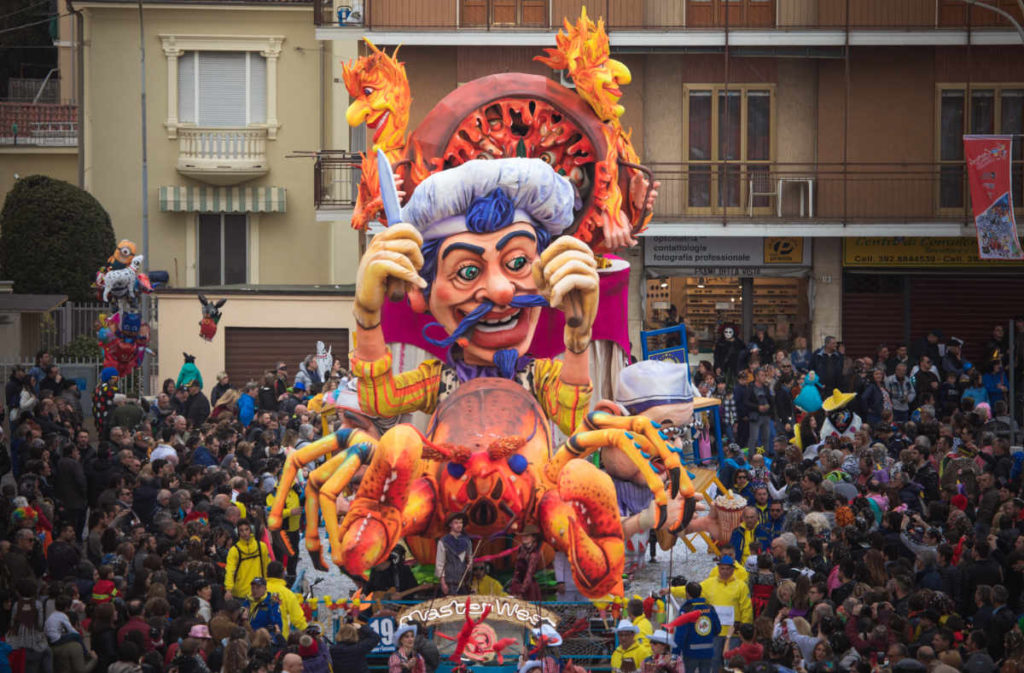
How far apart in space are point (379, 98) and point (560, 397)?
4.20m

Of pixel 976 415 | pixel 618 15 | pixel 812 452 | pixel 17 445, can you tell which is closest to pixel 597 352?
pixel 812 452

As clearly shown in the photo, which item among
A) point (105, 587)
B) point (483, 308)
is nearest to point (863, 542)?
point (483, 308)

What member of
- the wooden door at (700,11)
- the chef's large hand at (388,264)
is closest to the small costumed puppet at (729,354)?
the wooden door at (700,11)

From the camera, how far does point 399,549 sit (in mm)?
16656

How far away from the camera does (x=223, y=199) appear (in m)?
36.6

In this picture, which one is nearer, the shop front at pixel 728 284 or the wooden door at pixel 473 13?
the wooden door at pixel 473 13

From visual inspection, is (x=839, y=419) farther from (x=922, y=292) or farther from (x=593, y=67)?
(x=922, y=292)

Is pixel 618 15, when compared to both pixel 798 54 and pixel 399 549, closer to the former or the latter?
pixel 798 54

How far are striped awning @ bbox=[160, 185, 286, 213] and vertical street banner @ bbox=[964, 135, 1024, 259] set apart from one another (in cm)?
1621

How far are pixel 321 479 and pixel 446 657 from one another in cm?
216

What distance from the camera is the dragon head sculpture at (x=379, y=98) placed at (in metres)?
18.2

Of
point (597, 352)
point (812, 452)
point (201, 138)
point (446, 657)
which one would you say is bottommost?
point (446, 657)

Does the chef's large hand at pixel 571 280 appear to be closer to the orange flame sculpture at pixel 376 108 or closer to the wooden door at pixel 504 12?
the orange flame sculpture at pixel 376 108

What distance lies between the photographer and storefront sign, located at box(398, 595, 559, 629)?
14.6m
